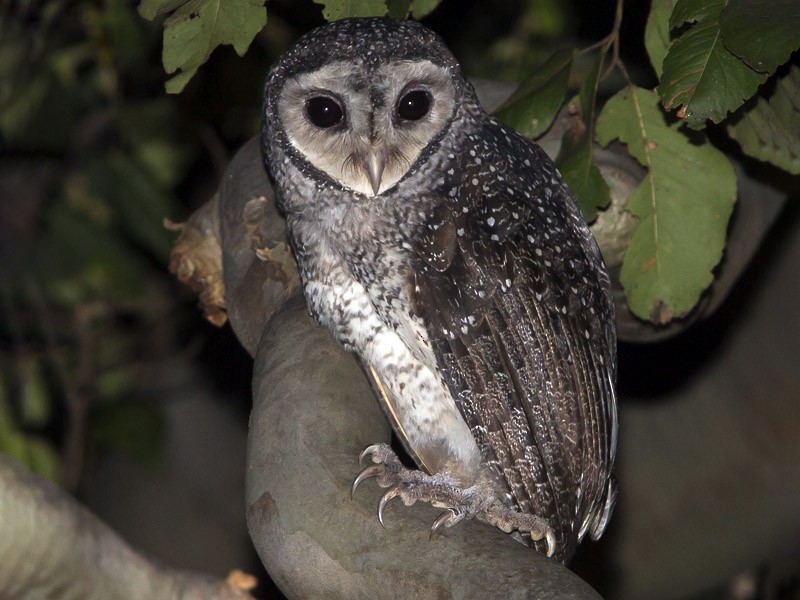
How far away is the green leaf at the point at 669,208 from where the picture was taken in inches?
81.0

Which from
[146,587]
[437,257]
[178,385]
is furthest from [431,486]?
[178,385]

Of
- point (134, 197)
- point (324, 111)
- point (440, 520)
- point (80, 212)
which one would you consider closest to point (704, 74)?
point (324, 111)

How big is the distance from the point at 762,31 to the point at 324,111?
0.86m

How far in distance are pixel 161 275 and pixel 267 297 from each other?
2.10 meters

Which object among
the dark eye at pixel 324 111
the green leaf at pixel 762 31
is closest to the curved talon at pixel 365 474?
the dark eye at pixel 324 111

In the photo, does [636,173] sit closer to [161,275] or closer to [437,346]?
[437,346]

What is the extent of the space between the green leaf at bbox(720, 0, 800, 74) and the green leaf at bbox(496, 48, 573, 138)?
0.56 m

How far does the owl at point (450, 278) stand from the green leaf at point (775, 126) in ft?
1.24

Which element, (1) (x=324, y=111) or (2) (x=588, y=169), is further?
(2) (x=588, y=169)

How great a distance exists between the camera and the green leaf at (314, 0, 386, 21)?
1994mm

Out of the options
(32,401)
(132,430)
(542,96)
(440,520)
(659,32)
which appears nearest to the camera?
(440,520)

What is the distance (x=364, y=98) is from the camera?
195 cm

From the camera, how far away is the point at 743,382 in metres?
3.63

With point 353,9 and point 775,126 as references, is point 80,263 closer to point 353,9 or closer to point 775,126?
point 353,9
